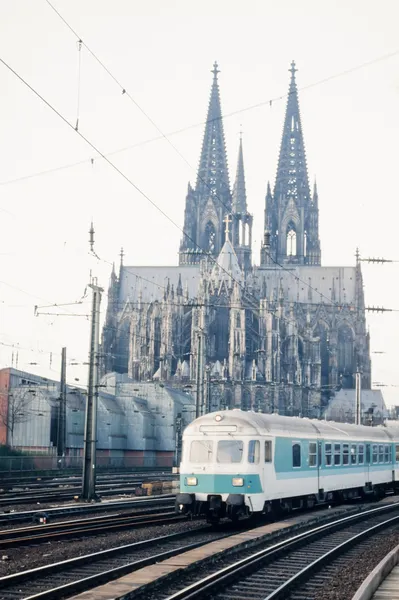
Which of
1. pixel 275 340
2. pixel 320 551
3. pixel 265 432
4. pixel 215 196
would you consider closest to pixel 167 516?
pixel 265 432

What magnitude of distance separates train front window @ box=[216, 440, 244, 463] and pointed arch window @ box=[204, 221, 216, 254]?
11657 centimetres

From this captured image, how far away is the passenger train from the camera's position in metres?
23.7

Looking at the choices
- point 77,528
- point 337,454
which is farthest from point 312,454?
point 77,528

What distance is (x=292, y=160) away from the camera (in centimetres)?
14688

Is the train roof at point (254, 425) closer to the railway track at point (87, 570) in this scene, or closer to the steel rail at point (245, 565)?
the steel rail at point (245, 565)

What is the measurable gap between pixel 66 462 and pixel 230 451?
1636 inches

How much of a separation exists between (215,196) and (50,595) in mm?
130057

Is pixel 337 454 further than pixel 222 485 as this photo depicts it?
Yes

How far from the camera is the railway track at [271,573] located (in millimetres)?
13898

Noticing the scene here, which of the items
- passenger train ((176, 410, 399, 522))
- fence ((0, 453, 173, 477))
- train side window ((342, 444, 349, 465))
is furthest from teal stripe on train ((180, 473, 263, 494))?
fence ((0, 453, 173, 477))

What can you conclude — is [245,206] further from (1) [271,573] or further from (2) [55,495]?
(1) [271,573]

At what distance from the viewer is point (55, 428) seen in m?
71.8

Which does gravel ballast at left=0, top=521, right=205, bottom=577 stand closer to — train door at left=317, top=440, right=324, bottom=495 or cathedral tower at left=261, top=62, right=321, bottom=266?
train door at left=317, top=440, right=324, bottom=495

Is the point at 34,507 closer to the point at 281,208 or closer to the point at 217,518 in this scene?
the point at 217,518
